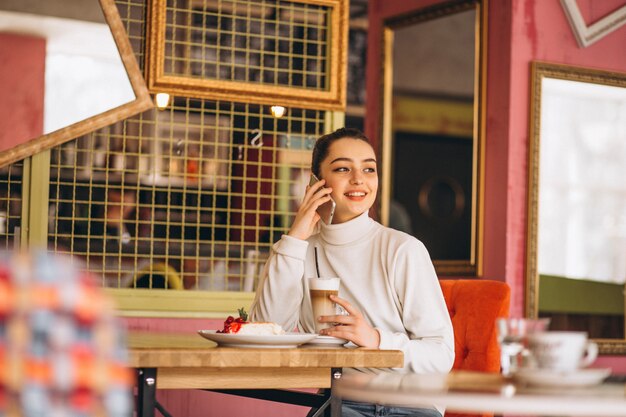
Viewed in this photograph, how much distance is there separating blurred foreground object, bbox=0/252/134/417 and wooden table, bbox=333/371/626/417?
1.77 feet

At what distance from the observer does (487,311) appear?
312cm

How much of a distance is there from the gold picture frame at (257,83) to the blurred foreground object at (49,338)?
9.12 ft


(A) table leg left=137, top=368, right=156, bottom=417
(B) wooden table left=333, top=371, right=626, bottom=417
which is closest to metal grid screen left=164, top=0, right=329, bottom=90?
(A) table leg left=137, top=368, right=156, bottom=417

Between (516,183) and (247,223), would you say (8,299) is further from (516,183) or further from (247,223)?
(516,183)

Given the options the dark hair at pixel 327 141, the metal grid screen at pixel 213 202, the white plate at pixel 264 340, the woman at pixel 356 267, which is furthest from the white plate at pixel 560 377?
the metal grid screen at pixel 213 202

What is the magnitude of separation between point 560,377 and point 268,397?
1.15 meters

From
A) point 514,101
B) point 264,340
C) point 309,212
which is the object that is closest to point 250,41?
point 514,101

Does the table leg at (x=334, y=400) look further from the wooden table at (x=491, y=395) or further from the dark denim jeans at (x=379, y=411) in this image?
the wooden table at (x=491, y=395)

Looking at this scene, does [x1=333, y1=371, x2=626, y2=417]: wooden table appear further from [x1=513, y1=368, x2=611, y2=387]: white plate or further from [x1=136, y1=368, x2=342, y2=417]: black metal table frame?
[x1=136, y1=368, x2=342, y2=417]: black metal table frame

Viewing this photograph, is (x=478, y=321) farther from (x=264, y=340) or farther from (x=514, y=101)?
(x=514, y=101)

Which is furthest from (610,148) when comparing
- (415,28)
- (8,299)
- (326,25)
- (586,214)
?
(8,299)

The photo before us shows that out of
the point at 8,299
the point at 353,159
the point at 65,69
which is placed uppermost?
the point at 65,69

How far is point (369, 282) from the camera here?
2820 millimetres

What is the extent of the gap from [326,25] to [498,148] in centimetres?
105
